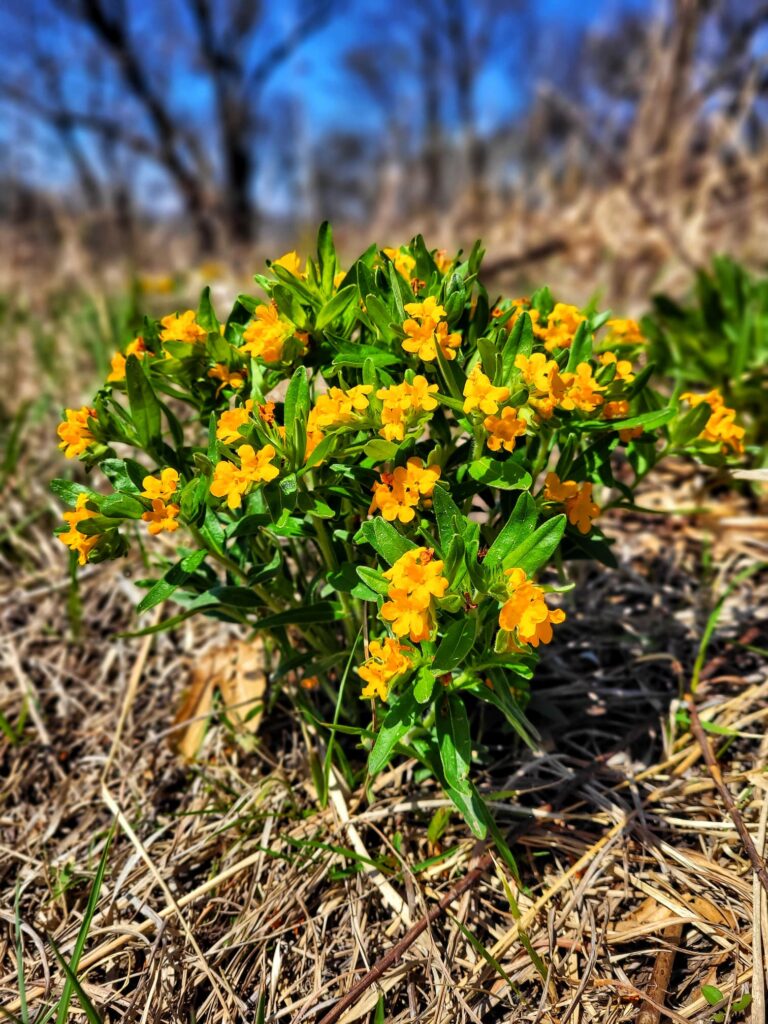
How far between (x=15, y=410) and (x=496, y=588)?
3061mm

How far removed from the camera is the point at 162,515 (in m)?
1.27

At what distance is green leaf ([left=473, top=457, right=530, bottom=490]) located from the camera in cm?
127

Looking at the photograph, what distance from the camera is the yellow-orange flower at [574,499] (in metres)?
1.32

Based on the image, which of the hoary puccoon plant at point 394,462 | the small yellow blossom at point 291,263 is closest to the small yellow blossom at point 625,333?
the hoary puccoon plant at point 394,462

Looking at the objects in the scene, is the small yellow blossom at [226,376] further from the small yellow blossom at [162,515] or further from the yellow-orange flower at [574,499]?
the yellow-orange flower at [574,499]

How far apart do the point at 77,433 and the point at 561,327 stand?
38.6 inches

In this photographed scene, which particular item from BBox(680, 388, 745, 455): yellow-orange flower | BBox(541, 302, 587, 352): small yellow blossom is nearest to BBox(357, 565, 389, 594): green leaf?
BBox(541, 302, 587, 352): small yellow blossom

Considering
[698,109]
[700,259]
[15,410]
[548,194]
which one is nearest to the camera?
[15,410]

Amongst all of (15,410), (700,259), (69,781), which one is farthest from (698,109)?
(69,781)

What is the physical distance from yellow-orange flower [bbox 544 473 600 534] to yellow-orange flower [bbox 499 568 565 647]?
0.26 m

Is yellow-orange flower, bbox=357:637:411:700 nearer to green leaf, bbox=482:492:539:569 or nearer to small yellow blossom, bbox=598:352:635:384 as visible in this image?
green leaf, bbox=482:492:539:569

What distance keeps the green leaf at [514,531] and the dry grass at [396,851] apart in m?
0.54

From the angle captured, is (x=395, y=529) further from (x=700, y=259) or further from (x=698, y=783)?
(x=700, y=259)

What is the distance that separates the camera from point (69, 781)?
6.02ft
